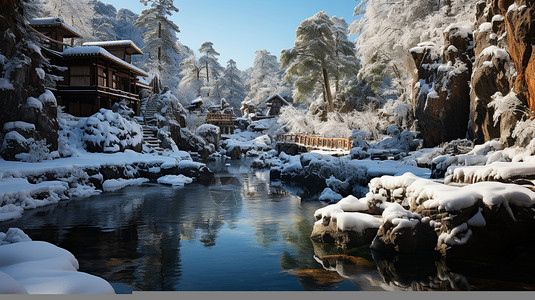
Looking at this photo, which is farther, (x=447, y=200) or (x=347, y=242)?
(x=347, y=242)

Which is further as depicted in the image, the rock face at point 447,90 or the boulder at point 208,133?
the boulder at point 208,133

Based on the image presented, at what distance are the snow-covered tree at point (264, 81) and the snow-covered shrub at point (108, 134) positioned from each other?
109 feet

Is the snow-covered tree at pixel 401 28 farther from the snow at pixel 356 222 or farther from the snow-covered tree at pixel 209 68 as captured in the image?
the snow-covered tree at pixel 209 68

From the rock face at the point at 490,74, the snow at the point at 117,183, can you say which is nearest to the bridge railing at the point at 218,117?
the snow at the point at 117,183

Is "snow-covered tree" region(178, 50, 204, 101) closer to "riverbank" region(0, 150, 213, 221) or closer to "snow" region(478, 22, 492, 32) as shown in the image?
"riverbank" region(0, 150, 213, 221)

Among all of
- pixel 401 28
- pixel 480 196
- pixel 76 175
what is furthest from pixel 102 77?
pixel 480 196

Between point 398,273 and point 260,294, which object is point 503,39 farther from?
point 260,294

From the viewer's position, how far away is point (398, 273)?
6148 mm

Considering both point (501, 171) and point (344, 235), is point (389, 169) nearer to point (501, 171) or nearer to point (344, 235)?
point (501, 171)

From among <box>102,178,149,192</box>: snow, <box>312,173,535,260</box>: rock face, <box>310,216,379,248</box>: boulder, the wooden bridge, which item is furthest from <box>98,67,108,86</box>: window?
<box>312,173,535,260</box>: rock face

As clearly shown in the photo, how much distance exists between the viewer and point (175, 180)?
58.3 feet

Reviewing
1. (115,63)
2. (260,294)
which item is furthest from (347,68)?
(260,294)

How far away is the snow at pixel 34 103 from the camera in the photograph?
15.0m

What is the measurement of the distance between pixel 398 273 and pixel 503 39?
10837mm
